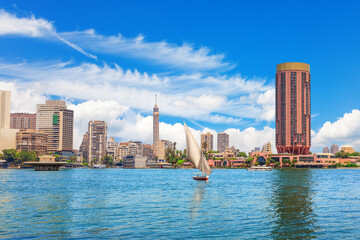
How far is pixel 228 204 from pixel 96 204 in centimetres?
2197

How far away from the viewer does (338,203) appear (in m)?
69.8

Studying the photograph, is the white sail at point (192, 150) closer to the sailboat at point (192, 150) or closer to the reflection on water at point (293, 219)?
the sailboat at point (192, 150)

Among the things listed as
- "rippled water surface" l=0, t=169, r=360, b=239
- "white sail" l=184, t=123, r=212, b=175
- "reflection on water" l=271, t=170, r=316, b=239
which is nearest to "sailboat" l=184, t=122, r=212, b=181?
"white sail" l=184, t=123, r=212, b=175

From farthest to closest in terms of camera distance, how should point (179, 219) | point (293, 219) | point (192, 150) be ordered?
point (192, 150)
point (293, 219)
point (179, 219)

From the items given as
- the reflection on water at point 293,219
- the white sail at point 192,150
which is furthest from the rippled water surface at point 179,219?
the white sail at point 192,150

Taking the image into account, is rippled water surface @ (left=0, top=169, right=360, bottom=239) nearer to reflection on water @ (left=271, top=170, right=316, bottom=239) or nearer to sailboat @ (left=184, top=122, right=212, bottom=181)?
reflection on water @ (left=271, top=170, right=316, bottom=239)

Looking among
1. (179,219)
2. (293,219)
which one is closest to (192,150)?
(179,219)

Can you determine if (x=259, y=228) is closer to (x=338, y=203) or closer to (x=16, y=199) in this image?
(x=338, y=203)

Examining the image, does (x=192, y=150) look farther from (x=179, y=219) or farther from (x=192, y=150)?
(x=179, y=219)

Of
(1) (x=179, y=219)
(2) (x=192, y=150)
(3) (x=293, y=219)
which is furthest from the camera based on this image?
(2) (x=192, y=150)

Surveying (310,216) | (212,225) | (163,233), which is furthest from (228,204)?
(163,233)

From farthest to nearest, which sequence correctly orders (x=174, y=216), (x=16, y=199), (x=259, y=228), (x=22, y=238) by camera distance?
1. (x=16, y=199)
2. (x=174, y=216)
3. (x=259, y=228)
4. (x=22, y=238)

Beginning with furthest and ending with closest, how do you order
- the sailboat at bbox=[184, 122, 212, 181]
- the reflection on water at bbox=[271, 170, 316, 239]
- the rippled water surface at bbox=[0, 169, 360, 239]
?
the sailboat at bbox=[184, 122, 212, 181], the reflection on water at bbox=[271, 170, 316, 239], the rippled water surface at bbox=[0, 169, 360, 239]

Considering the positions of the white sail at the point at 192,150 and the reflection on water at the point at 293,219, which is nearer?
the reflection on water at the point at 293,219
